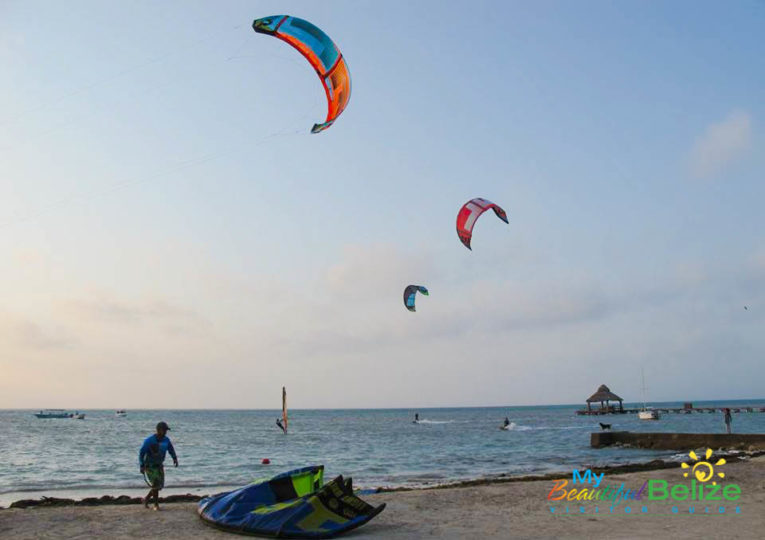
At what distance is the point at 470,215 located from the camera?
645 inches


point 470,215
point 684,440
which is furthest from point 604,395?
point 470,215

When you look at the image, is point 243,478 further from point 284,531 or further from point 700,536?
point 700,536

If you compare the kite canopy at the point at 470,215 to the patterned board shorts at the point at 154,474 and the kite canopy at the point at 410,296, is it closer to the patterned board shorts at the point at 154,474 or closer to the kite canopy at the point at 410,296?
the kite canopy at the point at 410,296

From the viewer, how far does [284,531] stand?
6961mm

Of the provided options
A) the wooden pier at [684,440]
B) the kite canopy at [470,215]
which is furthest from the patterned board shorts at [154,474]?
the wooden pier at [684,440]

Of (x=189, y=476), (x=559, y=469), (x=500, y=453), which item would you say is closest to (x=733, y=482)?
(x=559, y=469)

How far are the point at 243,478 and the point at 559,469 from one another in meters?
9.28

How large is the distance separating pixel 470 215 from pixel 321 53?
7.00 meters

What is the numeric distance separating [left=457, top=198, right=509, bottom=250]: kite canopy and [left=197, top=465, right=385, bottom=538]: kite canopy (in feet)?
30.4

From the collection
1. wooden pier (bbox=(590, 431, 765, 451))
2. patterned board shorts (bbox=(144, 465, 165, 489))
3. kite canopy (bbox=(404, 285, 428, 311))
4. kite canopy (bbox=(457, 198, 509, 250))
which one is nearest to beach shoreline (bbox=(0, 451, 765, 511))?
patterned board shorts (bbox=(144, 465, 165, 489))

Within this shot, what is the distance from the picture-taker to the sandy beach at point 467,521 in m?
7.40

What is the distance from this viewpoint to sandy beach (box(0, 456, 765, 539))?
7.40 meters

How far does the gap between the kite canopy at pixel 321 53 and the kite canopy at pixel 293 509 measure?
540 centimetres

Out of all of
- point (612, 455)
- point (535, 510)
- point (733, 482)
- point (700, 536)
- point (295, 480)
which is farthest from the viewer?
point (612, 455)
